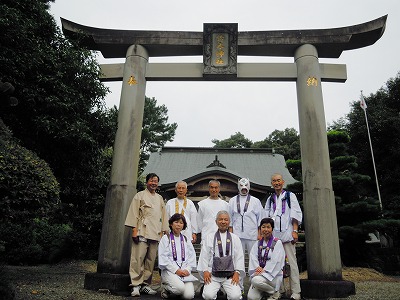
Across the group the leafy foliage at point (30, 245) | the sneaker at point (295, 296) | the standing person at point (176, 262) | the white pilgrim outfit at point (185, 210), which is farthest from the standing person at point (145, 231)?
the leafy foliage at point (30, 245)

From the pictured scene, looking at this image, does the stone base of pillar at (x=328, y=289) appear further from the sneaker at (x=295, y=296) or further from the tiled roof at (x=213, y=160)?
the tiled roof at (x=213, y=160)

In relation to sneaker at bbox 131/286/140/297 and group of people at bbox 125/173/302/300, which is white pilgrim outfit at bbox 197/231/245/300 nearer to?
group of people at bbox 125/173/302/300

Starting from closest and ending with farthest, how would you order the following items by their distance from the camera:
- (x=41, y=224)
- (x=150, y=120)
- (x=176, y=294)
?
(x=176, y=294) → (x=41, y=224) → (x=150, y=120)

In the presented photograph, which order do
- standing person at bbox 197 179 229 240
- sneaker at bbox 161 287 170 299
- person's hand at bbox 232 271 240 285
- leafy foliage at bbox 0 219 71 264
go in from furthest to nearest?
1. leafy foliage at bbox 0 219 71 264
2. standing person at bbox 197 179 229 240
3. sneaker at bbox 161 287 170 299
4. person's hand at bbox 232 271 240 285

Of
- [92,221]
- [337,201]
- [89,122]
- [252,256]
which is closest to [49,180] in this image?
[89,122]

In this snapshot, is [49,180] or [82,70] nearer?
[49,180]

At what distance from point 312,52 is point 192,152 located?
18.3 metres

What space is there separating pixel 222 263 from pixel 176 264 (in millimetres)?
703

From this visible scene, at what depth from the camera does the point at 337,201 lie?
948 centimetres

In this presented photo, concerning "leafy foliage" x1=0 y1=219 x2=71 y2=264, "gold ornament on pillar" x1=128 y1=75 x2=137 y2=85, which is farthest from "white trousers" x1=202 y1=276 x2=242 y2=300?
"leafy foliage" x1=0 y1=219 x2=71 y2=264

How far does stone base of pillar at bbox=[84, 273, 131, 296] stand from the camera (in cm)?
528

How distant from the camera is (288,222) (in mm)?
5156

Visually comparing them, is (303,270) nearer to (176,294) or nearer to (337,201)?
(337,201)

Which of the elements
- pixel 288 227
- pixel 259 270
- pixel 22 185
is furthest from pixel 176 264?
pixel 22 185
